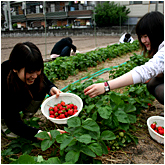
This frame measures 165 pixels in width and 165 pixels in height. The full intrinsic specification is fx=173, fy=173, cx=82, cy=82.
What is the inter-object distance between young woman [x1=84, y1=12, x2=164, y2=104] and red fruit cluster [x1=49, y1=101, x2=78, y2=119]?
349 millimetres

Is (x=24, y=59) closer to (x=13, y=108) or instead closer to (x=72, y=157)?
(x=13, y=108)

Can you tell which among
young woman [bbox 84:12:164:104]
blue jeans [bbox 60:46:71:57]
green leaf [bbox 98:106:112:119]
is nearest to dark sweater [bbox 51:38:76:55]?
blue jeans [bbox 60:46:71:57]

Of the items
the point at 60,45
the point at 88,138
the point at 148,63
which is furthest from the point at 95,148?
the point at 60,45

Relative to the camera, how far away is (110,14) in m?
18.9

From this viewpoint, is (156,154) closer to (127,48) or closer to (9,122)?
(9,122)

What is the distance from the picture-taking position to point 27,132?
5.00ft

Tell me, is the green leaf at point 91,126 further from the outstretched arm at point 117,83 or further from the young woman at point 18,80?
the young woman at point 18,80

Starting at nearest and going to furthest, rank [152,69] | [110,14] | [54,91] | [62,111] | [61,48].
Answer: [152,69] → [62,111] → [54,91] → [61,48] → [110,14]

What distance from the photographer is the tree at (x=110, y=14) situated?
1864 cm

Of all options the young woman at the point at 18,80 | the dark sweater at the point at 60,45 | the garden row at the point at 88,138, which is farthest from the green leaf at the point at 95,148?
the dark sweater at the point at 60,45

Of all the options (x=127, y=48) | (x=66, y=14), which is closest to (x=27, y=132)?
(x=127, y=48)

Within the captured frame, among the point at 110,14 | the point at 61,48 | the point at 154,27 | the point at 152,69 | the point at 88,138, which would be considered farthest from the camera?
the point at 110,14

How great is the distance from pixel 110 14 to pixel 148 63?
62.6ft

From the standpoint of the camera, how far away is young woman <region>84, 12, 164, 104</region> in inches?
54.4
